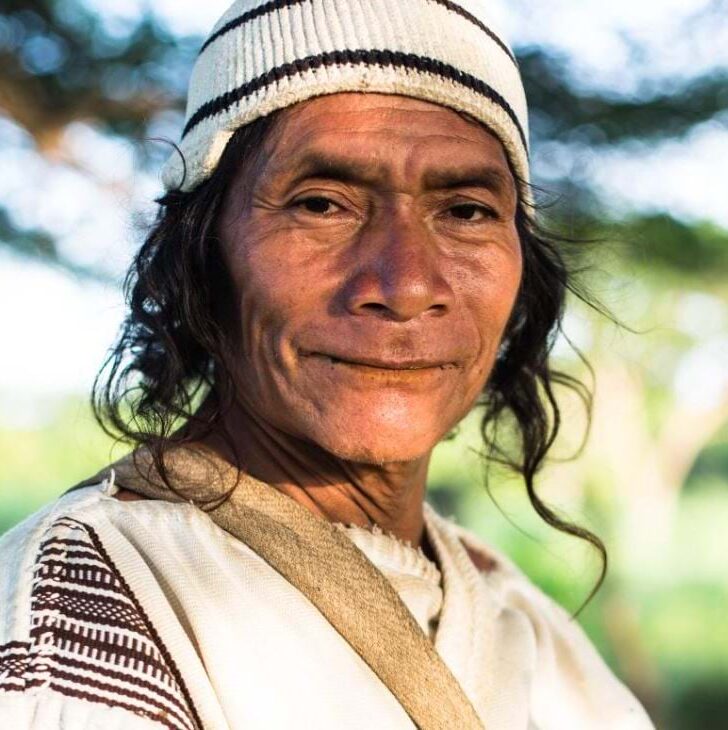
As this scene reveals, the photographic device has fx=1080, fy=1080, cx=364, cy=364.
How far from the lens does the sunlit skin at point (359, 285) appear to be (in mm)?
1874

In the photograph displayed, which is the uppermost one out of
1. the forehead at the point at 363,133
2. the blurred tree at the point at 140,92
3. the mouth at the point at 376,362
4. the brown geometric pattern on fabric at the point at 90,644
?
the blurred tree at the point at 140,92

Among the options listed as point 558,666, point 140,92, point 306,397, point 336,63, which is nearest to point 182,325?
point 306,397

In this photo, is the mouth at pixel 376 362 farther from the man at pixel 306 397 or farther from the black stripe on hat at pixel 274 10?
the black stripe on hat at pixel 274 10

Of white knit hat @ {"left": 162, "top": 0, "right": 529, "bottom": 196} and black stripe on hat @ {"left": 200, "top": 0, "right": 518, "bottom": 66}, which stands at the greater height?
black stripe on hat @ {"left": 200, "top": 0, "right": 518, "bottom": 66}

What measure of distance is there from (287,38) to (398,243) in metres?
0.43

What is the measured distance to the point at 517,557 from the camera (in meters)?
13.1

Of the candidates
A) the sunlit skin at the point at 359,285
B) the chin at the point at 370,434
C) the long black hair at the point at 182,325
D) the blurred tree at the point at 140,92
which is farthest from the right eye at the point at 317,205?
the blurred tree at the point at 140,92

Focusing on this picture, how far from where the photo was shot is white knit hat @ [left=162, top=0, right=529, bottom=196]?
1939 millimetres

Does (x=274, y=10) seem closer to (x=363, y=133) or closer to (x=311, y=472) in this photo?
(x=363, y=133)

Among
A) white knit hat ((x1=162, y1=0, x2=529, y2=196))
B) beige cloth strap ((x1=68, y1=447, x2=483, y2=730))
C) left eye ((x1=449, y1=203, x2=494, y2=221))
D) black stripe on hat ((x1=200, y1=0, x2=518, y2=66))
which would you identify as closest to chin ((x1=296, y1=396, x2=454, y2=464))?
beige cloth strap ((x1=68, y1=447, x2=483, y2=730))

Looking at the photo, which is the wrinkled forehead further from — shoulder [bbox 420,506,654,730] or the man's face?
shoulder [bbox 420,506,654,730]

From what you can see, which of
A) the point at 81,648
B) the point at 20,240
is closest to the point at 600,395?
the point at 20,240

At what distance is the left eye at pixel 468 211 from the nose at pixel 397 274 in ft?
0.39

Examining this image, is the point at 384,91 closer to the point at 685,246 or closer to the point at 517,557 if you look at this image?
the point at 685,246
